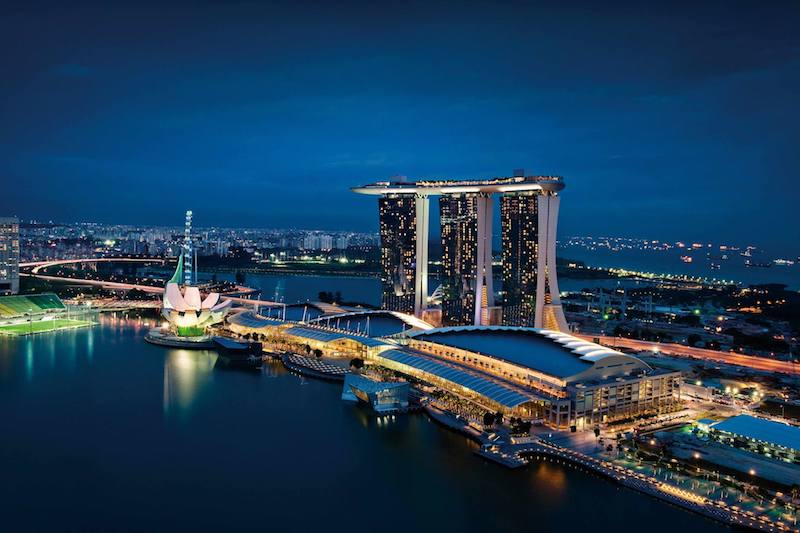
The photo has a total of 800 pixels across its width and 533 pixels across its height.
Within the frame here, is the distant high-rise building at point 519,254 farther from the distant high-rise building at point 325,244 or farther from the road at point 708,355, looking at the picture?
the distant high-rise building at point 325,244

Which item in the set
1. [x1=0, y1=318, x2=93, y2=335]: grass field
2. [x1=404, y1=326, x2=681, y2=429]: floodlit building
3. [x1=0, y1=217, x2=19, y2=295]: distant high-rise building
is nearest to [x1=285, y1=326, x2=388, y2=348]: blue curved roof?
[x1=404, y1=326, x2=681, y2=429]: floodlit building

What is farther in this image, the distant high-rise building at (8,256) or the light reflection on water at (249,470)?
the distant high-rise building at (8,256)

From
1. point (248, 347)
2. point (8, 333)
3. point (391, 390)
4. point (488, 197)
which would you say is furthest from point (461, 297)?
point (8, 333)

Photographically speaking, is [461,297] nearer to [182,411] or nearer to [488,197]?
[488,197]

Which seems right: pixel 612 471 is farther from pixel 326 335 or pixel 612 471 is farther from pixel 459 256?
pixel 459 256

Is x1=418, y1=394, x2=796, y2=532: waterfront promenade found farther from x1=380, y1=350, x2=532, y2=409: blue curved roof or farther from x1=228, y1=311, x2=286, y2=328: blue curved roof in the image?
x1=228, y1=311, x2=286, y2=328: blue curved roof

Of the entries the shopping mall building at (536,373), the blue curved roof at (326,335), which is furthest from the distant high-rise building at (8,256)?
the shopping mall building at (536,373)
